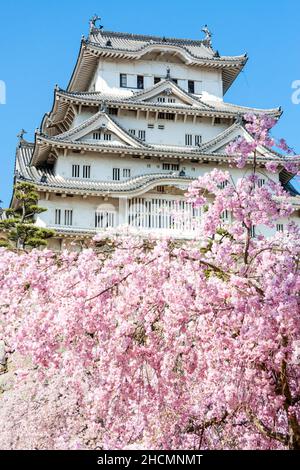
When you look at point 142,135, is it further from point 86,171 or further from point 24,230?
point 24,230

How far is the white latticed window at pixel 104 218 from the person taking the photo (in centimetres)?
3556

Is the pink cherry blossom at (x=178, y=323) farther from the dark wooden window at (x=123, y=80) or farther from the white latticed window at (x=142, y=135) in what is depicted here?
the dark wooden window at (x=123, y=80)

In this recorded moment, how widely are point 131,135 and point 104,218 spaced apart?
6.08 metres

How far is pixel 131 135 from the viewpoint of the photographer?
37.9 meters

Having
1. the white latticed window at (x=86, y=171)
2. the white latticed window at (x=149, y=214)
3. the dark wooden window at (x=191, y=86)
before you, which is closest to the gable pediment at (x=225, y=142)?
the white latticed window at (x=149, y=214)

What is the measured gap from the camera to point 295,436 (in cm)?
861

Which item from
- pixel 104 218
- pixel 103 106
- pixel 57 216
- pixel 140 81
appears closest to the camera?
pixel 57 216

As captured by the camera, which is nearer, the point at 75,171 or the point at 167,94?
the point at 75,171

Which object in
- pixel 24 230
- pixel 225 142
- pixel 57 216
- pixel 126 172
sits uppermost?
pixel 225 142

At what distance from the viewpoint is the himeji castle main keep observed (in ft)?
116

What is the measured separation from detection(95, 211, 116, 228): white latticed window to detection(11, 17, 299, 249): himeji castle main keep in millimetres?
61

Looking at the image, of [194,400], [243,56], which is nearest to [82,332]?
[194,400]

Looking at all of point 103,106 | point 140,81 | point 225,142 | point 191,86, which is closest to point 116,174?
point 103,106
